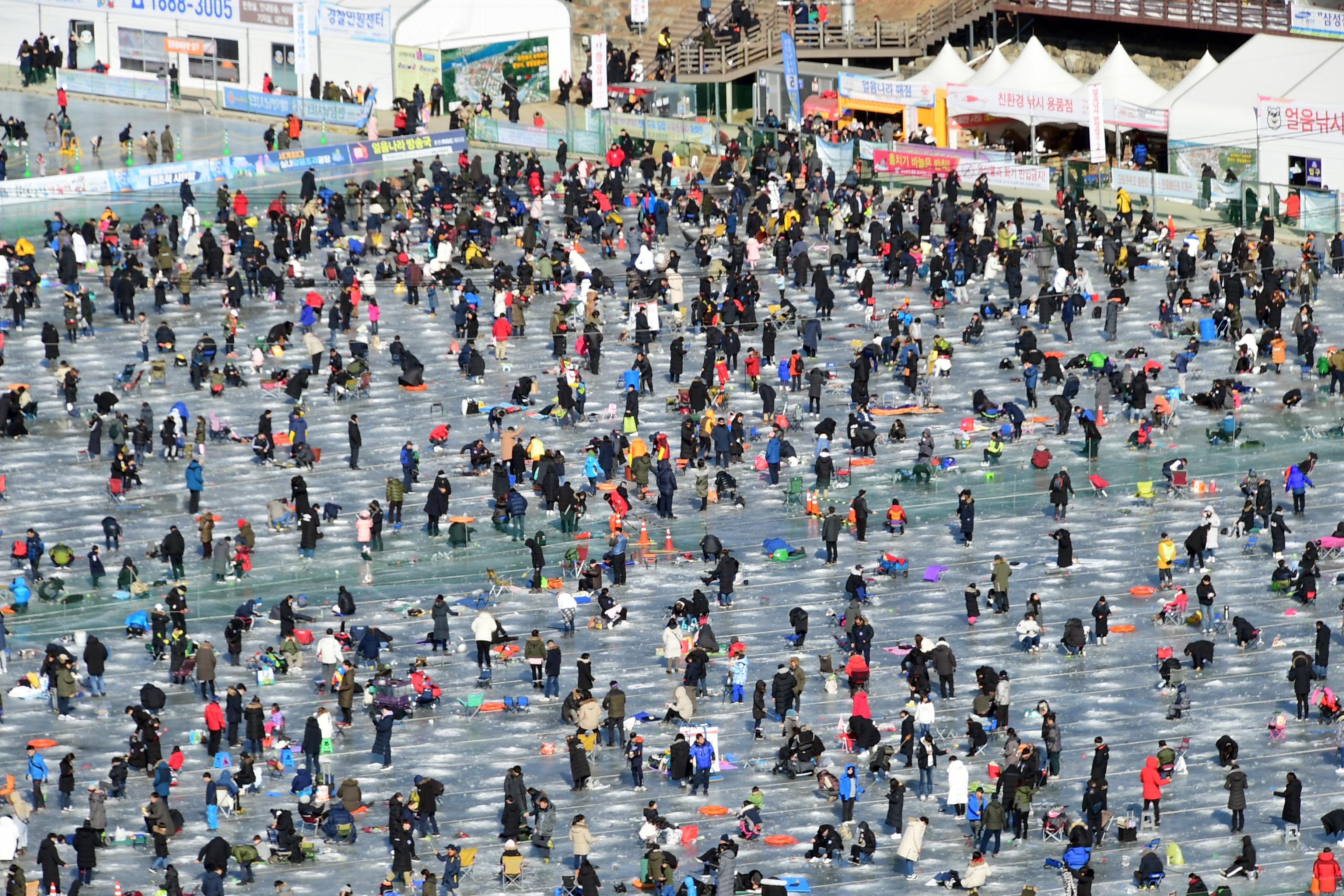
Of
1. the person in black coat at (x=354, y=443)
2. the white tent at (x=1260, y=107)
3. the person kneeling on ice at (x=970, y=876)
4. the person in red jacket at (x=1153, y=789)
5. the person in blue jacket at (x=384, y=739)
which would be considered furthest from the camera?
the white tent at (x=1260, y=107)

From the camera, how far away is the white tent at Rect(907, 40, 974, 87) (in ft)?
236

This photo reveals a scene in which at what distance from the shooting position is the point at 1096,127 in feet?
220

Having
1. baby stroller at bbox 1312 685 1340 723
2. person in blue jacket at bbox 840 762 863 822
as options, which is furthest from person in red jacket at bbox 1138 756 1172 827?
person in blue jacket at bbox 840 762 863 822

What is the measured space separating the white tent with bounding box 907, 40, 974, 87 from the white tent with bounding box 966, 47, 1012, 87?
0.28m

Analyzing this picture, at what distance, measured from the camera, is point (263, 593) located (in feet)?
164

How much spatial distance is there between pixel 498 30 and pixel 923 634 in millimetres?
33035

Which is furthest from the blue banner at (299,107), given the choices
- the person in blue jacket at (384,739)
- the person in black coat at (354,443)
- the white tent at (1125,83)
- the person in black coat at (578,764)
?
the person in black coat at (578,764)

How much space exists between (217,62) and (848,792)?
42883 millimetres

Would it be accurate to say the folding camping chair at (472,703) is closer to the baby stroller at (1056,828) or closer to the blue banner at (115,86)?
the baby stroller at (1056,828)

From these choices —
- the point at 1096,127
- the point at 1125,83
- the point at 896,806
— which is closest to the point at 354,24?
the point at 1125,83

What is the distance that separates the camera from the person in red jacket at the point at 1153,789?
1630 inches

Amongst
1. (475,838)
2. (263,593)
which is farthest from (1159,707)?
(263,593)

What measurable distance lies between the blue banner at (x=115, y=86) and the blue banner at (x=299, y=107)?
2.06 meters

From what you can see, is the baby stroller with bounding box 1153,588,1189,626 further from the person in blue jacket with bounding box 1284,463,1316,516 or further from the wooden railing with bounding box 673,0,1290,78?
the wooden railing with bounding box 673,0,1290,78
